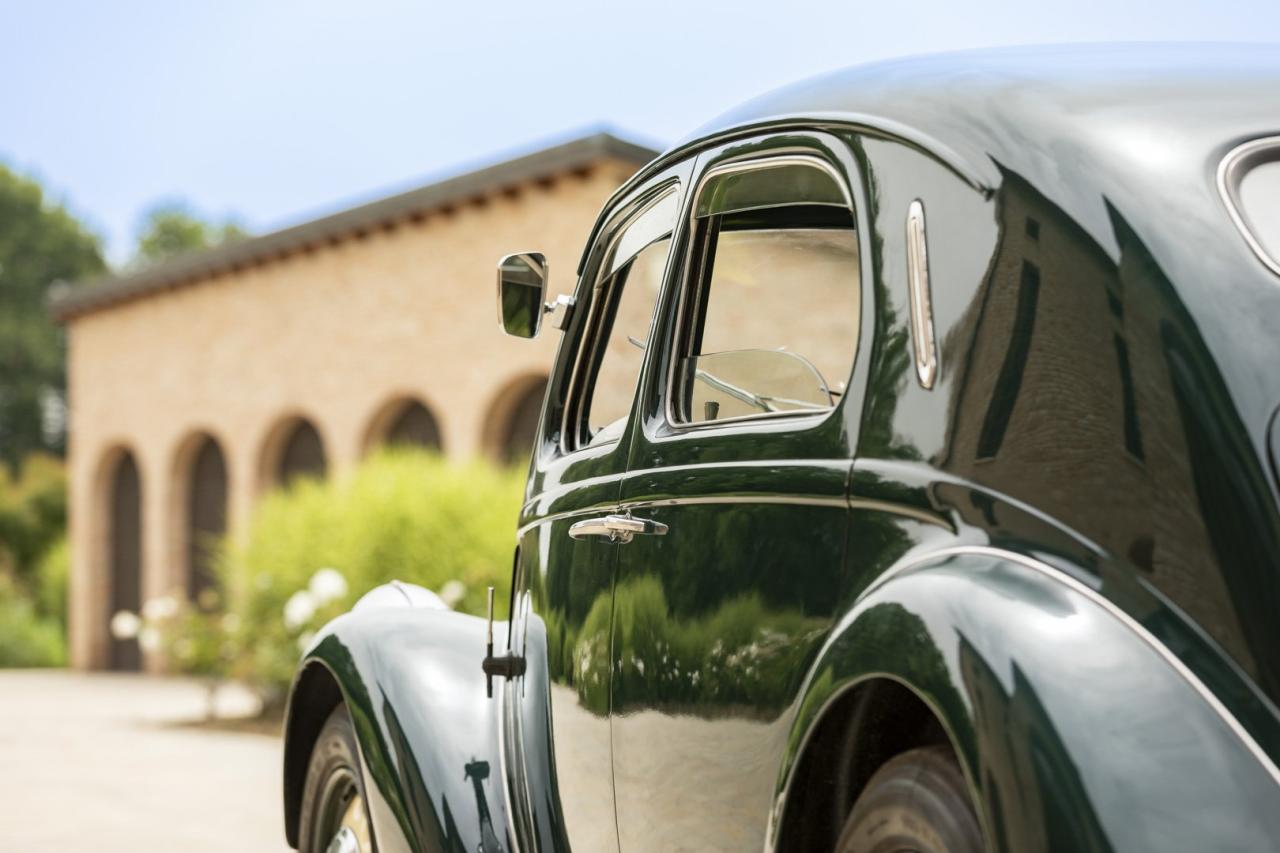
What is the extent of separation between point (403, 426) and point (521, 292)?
15.8 metres

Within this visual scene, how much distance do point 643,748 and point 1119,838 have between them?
115 cm

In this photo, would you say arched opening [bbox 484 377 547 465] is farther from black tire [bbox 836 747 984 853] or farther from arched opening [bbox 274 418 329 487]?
black tire [bbox 836 747 984 853]

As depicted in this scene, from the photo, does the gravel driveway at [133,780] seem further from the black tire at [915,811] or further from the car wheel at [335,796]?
the black tire at [915,811]

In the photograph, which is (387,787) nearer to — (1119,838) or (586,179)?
(1119,838)

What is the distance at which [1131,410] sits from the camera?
6.23 ft

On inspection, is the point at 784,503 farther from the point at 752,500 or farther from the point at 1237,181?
the point at 1237,181

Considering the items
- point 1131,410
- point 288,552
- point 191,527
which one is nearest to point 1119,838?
point 1131,410

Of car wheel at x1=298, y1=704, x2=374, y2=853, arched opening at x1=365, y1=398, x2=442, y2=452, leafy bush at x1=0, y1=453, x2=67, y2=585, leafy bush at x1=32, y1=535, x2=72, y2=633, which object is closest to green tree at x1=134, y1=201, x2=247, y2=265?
leafy bush at x1=0, y1=453, x2=67, y2=585

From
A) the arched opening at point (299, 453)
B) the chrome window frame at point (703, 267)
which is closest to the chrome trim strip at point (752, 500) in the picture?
the chrome window frame at point (703, 267)

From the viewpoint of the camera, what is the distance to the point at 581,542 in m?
3.09

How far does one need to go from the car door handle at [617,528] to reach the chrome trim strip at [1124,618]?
0.71 m

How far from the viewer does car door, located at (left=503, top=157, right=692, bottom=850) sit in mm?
2947

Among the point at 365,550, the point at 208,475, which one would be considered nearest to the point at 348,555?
the point at 365,550

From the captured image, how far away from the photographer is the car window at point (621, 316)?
Answer: 3.24 metres
